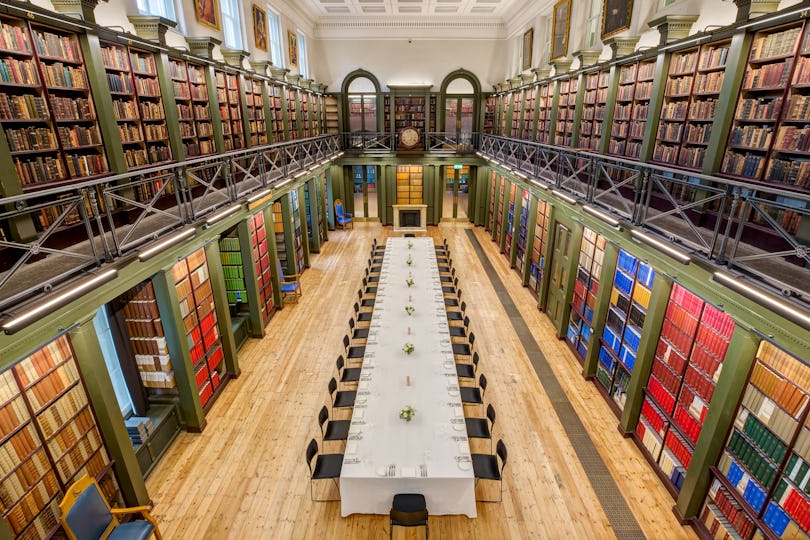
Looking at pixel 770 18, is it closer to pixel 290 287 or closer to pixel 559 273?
pixel 559 273

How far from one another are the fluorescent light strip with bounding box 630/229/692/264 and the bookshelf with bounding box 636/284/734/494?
2.76 ft

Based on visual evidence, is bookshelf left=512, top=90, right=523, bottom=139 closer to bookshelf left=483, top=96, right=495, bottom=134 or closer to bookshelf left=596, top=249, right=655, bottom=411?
bookshelf left=483, top=96, right=495, bottom=134

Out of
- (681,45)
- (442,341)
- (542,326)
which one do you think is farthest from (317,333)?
(681,45)

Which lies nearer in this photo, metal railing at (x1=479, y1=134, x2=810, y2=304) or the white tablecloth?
metal railing at (x1=479, y1=134, x2=810, y2=304)

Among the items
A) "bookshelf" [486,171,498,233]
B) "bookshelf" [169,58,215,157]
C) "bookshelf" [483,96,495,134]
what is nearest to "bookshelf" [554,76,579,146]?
"bookshelf" [486,171,498,233]

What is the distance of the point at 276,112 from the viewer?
39.0 feet

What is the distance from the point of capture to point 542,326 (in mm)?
9109

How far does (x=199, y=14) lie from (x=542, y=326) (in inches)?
372

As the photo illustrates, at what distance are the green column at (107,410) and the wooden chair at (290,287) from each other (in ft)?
18.0

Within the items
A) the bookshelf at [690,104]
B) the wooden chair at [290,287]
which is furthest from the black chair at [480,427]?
the wooden chair at [290,287]

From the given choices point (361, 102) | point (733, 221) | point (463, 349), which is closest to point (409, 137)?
point (361, 102)

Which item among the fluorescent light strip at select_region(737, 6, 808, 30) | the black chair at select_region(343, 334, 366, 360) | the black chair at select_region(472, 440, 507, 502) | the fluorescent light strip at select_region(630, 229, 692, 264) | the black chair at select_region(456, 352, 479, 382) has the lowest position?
the black chair at select_region(343, 334, 366, 360)

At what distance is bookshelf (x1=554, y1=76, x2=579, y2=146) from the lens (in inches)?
392

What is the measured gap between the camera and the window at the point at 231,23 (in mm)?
9445
